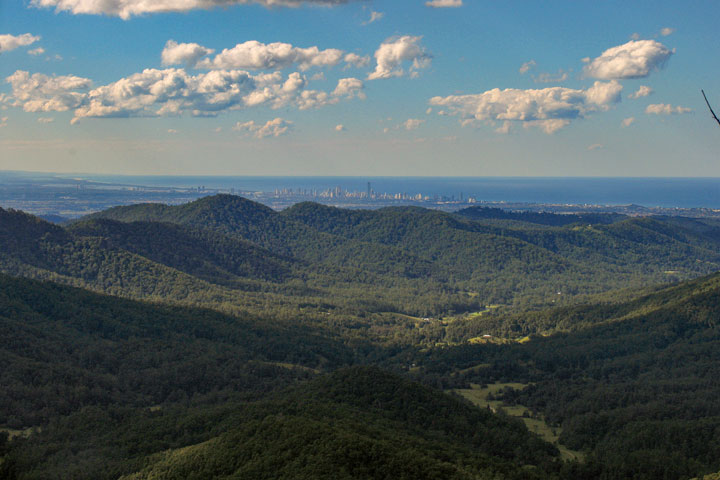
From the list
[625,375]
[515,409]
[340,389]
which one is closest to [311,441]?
[340,389]

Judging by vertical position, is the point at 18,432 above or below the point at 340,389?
below

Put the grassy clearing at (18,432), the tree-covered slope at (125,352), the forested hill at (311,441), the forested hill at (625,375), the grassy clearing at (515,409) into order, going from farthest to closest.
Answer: the tree-covered slope at (125,352)
the grassy clearing at (515,409)
the grassy clearing at (18,432)
the forested hill at (625,375)
the forested hill at (311,441)

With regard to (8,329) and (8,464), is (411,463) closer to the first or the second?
(8,464)

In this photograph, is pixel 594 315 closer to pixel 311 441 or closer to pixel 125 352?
pixel 125 352

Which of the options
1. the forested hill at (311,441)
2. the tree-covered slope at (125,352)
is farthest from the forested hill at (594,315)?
the forested hill at (311,441)

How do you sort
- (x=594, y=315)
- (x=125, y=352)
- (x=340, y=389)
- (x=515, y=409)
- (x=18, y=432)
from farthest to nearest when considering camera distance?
(x=594, y=315) < (x=125, y=352) < (x=515, y=409) < (x=340, y=389) < (x=18, y=432)

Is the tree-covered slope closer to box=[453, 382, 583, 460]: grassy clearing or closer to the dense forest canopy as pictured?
the dense forest canopy

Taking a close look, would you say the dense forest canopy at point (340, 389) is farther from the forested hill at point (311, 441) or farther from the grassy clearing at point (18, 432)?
the grassy clearing at point (18, 432)

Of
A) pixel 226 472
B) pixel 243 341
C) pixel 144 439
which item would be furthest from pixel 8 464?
pixel 243 341

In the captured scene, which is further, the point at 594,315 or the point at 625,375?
the point at 594,315
